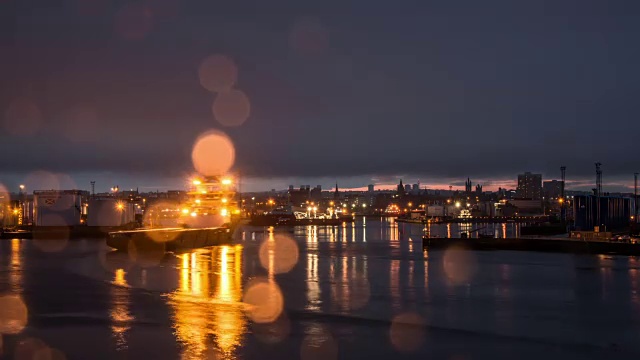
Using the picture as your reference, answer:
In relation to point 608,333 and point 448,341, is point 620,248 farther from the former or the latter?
point 448,341

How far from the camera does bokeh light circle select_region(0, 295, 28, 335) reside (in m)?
19.1

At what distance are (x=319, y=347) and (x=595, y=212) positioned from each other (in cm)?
6602

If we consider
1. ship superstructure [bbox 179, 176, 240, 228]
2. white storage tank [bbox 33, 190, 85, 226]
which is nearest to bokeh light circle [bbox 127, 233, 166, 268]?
ship superstructure [bbox 179, 176, 240, 228]

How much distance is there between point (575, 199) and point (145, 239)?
46.8 m

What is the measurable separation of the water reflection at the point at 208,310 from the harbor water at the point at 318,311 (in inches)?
2.0

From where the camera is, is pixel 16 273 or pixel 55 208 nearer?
pixel 16 273

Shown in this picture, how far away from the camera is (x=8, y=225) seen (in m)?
95.1

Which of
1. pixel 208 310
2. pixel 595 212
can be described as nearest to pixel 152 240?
pixel 208 310

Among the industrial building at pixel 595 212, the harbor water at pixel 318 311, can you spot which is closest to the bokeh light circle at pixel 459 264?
the harbor water at pixel 318 311

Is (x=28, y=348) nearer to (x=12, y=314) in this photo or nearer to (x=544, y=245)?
(x=12, y=314)

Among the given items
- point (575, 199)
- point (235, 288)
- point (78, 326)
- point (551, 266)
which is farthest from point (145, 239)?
point (575, 199)

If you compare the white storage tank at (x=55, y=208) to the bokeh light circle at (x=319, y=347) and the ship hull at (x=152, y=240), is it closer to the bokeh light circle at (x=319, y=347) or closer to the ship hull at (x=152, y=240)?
the ship hull at (x=152, y=240)

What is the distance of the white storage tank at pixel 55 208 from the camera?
3319 inches

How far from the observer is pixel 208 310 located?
879 inches
